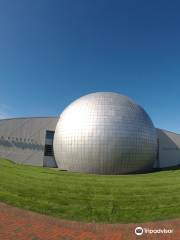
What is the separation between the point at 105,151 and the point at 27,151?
56.4 ft

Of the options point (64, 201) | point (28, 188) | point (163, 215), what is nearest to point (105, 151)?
point (28, 188)

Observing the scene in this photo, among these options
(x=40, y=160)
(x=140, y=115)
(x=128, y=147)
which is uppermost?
(x=140, y=115)

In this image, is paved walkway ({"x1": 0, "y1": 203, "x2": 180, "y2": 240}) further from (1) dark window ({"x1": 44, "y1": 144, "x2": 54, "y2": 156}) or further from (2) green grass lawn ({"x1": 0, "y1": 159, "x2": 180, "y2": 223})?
(1) dark window ({"x1": 44, "y1": 144, "x2": 54, "y2": 156})

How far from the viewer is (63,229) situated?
8773 mm

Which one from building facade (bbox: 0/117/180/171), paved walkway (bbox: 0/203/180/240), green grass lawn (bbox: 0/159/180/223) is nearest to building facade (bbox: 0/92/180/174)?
green grass lawn (bbox: 0/159/180/223)

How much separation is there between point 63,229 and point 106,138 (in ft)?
59.5

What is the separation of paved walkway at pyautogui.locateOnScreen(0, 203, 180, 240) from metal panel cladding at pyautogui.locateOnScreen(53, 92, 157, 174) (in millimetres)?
16772

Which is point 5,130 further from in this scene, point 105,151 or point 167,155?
point 167,155

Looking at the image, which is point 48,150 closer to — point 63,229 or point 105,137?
point 105,137

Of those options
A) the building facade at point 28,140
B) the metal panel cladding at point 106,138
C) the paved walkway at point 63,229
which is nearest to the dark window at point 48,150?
the building facade at point 28,140

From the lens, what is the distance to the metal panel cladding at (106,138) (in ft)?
87.6

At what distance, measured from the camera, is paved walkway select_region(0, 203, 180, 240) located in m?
8.03

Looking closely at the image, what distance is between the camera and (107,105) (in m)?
28.5

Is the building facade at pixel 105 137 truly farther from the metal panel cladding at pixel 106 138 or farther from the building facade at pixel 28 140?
the building facade at pixel 28 140
